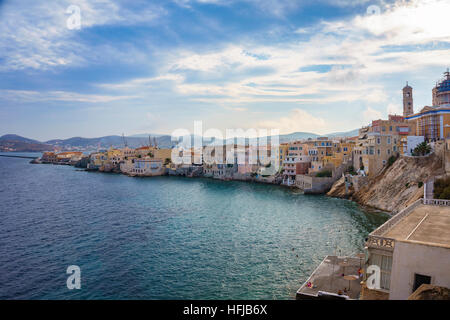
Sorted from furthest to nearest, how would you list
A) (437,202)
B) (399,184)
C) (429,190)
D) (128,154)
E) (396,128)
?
(128,154) < (396,128) < (399,184) < (429,190) < (437,202)

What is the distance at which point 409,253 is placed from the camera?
25.7ft

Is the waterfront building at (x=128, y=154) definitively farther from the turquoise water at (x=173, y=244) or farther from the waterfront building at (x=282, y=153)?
the turquoise water at (x=173, y=244)

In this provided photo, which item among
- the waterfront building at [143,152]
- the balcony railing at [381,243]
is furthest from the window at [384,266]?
the waterfront building at [143,152]

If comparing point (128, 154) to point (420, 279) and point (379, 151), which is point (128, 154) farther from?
point (420, 279)

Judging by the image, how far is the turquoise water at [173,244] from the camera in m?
14.7

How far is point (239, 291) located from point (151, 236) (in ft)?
34.7

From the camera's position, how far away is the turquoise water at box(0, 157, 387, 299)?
14.7 metres

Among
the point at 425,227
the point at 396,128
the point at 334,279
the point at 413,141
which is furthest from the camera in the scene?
the point at 396,128

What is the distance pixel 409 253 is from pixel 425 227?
3.32 m

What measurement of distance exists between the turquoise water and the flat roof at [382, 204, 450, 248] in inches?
218

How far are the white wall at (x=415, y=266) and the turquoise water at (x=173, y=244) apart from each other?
6311 mm

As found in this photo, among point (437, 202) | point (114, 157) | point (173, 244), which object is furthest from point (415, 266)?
point (114, 157)

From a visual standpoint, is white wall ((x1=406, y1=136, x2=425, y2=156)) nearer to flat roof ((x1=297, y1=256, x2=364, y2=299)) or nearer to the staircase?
the staircase
